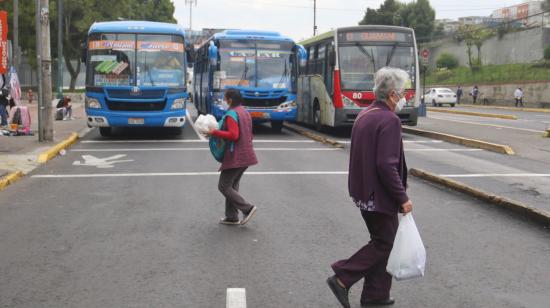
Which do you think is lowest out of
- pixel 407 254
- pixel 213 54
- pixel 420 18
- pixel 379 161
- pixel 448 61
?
pixel 407 254

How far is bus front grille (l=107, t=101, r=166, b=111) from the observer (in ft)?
59.7

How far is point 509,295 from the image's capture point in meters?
5.29

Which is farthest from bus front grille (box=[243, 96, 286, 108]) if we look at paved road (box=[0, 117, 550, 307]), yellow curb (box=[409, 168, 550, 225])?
yellow curb (box=[409, 168, 550, 225])

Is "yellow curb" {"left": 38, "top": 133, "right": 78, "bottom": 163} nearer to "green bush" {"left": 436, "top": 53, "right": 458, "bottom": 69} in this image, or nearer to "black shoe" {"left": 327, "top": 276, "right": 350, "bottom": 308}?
"black shoe" {"left": 327, "top": 276, "right": 350, "bottom": 308}

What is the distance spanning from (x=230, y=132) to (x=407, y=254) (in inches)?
126

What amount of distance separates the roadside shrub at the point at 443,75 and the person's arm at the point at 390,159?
210 ft

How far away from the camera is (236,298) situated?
204 inches

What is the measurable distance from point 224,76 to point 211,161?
7.53m

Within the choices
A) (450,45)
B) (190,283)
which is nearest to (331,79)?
(190,283)

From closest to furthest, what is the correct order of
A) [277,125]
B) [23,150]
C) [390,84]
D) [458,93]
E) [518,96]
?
[390,84] < [23,150] < [277,125] < [518,96] < [458,93]

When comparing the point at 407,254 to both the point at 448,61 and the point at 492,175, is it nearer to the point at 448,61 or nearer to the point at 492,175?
the point at 492,175

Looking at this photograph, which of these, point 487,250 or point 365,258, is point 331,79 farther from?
point 365,258

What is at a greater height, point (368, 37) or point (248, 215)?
point (368, 37)

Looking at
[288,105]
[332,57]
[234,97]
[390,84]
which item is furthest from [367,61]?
[390,84]
